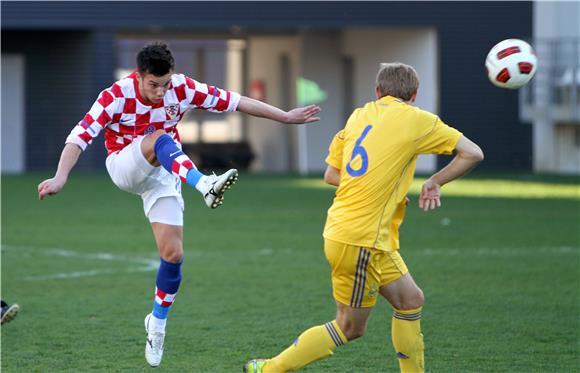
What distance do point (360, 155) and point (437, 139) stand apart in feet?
1.37

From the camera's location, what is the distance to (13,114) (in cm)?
3133

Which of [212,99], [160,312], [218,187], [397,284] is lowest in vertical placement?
[160,312]

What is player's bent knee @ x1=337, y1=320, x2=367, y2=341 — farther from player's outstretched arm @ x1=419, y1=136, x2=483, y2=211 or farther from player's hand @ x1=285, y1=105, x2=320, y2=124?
player's hand @ x1=285, y1=105, x2=320, y2=124

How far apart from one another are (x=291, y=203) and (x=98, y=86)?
36.7ft

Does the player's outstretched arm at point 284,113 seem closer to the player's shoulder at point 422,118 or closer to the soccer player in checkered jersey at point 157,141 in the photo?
A: the soccer player in checkered jersey at point 157,141

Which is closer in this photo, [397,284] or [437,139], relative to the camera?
[437,139]

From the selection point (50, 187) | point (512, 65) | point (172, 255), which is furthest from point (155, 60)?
point (512, 65)

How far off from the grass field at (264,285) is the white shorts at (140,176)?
1141 mm

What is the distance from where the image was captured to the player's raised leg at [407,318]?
243 inches

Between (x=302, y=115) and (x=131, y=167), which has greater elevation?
(x=302, y=115)

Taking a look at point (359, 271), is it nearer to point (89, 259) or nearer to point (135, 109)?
point (135, 109)

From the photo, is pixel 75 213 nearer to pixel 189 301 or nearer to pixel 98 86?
pixel 189 301

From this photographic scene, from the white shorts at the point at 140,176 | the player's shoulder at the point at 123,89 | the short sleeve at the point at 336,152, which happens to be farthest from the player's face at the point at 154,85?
the short sleeve at the point at 336,152

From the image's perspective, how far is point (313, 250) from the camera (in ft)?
46.0
